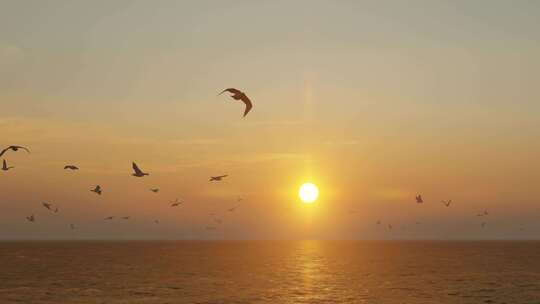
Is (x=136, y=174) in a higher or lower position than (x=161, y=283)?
higher

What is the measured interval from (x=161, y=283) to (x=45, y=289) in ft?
47.2

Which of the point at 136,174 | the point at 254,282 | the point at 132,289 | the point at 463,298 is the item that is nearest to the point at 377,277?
the point at 254,282

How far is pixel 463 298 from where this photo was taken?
209ft

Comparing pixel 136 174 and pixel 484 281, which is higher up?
pixel 136 174

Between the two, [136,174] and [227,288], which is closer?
[136,174]

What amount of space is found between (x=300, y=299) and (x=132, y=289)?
66.5 ft

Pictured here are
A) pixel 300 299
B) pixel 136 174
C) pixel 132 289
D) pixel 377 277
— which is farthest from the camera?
pixel 377 277

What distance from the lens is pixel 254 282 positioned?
80688 mm

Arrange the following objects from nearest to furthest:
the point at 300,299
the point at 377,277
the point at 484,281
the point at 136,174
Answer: the point at 136,174, the point at 300,299, the point at 484,281, the point at 377,277

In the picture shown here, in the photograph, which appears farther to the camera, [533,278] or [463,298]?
[533,278]

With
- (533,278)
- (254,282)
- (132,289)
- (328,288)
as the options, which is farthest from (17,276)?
(533,278)

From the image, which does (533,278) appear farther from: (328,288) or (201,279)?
(201,279)

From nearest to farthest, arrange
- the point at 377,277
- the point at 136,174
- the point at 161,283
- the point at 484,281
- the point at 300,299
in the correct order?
the point at 136,174 → the point at 300,299 → the point at 161,283 → the point at 484,281 → the point at 377,277

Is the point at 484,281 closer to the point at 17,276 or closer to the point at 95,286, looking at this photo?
the point at 95,286
